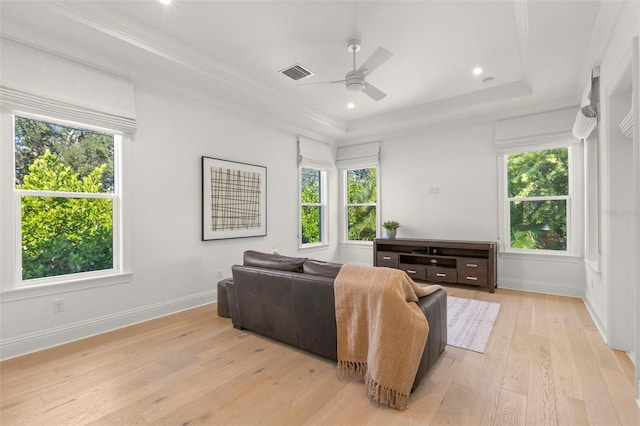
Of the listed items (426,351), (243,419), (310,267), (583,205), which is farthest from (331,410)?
(583,205)

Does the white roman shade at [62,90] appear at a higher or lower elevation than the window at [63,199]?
higher

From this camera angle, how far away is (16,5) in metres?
2.27

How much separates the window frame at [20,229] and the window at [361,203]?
4.12 meters

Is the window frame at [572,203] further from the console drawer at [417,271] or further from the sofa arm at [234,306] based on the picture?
the sofa arm at [234,306]

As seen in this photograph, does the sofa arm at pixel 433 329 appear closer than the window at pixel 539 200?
Yes

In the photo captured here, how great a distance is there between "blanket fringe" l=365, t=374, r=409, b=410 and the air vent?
3143 mm

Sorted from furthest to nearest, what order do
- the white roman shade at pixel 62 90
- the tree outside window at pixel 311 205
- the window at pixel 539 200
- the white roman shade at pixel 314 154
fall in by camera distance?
the tree outside window at pixel 311 205, the white roman shade at pixel 314 154, the window at pixel 539 200, the white roman shade at pixel 62 90

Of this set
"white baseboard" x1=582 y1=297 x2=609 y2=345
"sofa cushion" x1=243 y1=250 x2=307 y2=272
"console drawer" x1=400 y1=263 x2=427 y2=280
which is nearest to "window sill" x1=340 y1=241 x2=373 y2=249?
"console drawer" x1=400 y1=263 x2=427 y2=280

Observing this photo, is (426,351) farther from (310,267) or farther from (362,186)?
(362,186)

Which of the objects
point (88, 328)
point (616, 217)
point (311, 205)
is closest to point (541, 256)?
point (616, 217)

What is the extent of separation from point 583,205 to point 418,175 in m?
2.31

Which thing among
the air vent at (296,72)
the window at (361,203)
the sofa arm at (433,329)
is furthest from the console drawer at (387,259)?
the air vent at (296,72)

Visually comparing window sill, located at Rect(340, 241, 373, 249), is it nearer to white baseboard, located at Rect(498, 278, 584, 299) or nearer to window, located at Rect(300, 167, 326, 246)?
window, located at Rect(300, 167, 326, 246)

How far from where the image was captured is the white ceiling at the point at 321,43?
250cm
